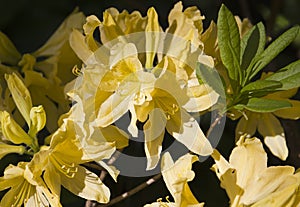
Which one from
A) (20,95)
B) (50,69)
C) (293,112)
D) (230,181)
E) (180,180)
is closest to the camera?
(180,180)

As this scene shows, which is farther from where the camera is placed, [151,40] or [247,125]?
[247,125]

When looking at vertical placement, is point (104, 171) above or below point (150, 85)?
below

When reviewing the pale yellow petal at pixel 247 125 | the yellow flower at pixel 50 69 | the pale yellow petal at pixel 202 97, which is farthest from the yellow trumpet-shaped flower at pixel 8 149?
the pale yellow petal at pixel 247 125

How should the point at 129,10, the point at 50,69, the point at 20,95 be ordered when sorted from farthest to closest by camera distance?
the point at 129,10
the point at 50,69
the point at 20,95

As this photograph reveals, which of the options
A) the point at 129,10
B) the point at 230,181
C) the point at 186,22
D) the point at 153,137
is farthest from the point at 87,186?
the point at 129,10

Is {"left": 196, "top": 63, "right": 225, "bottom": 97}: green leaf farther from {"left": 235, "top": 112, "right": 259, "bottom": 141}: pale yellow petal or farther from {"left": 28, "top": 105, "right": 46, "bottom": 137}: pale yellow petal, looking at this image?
{"left": 28, "top": 105, "right": 46, "bottom": 137}: pale yellow petal

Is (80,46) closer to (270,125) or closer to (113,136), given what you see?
(113,136)

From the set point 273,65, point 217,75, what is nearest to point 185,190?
point 217,75

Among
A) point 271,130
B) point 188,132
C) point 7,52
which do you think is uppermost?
point 7,52
